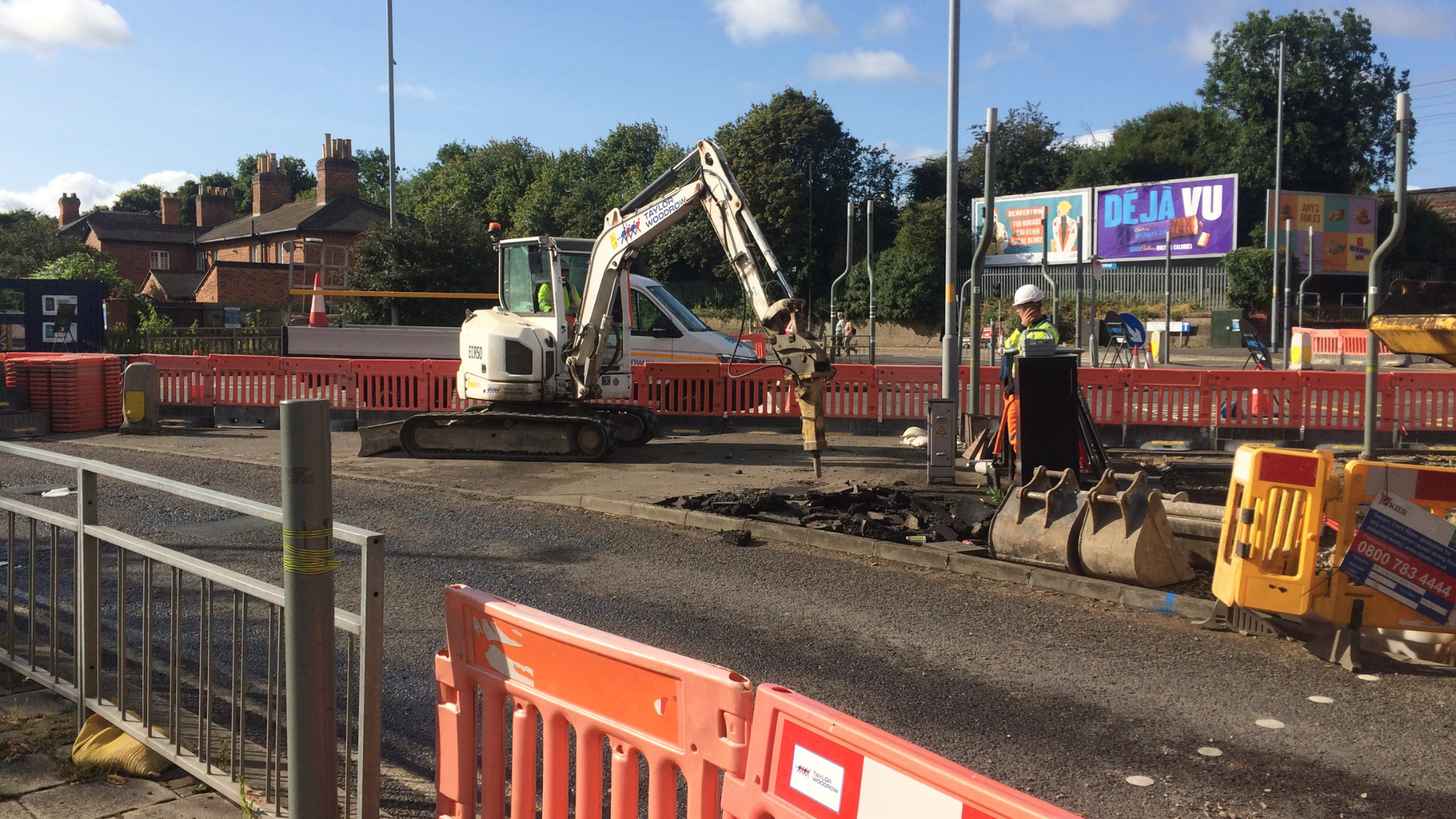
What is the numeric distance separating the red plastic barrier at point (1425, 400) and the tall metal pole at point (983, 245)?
6.09m

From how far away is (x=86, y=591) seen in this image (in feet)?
15.8

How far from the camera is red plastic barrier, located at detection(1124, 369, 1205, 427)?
15922 millimetres

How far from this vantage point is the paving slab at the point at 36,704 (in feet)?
17.4

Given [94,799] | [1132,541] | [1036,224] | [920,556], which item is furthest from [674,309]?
[1036,224]

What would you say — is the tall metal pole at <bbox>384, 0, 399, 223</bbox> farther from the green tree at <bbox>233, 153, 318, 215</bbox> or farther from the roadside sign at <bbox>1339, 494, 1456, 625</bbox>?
the green tree at <bbox>233, 153, 318, 215</bbox>

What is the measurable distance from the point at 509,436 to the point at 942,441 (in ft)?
18.8

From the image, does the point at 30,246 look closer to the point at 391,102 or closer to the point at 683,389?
the point at 391,102

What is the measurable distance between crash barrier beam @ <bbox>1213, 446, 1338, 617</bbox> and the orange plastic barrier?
4.43 metres

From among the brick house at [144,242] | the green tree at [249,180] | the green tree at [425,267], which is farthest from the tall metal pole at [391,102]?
the green tree at [249,180]

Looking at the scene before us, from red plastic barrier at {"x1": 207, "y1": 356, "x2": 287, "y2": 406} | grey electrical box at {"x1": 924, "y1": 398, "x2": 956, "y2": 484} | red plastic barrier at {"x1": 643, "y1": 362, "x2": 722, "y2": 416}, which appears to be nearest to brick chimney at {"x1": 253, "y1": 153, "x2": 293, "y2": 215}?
red plastic barrier at {"x1": 207, "y1": 356, "x2": 287, "y2": 406}

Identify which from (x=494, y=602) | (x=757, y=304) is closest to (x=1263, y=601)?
(x=494, y=602)

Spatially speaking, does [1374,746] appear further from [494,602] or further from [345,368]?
[345,368]

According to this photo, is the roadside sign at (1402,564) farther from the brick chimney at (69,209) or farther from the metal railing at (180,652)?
the brick chimney at (69,209)

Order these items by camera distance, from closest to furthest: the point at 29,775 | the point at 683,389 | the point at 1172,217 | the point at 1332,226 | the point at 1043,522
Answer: the point at 29,775 → the point at 1043,522 → the point at 683,389 → the point at 1332,226 → the point at 1172,217
